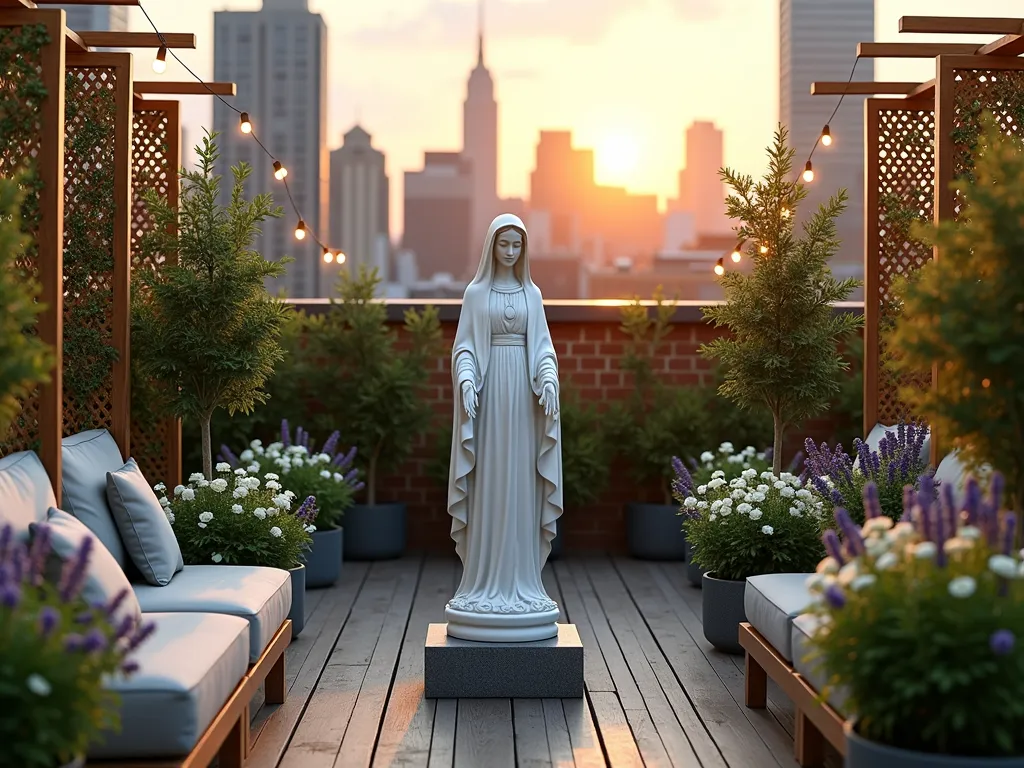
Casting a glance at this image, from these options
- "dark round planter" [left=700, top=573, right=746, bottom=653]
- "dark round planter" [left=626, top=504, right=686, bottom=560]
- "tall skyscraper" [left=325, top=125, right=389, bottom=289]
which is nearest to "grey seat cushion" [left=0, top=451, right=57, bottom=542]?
"dark round planter" [left=700, top=573, right=746, bottom=653]

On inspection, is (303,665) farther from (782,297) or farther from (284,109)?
(284,109)

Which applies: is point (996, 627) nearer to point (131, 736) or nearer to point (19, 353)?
point (131, 736)

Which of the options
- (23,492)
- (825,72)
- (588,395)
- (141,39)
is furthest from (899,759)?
(825,72)

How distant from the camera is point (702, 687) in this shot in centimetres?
527

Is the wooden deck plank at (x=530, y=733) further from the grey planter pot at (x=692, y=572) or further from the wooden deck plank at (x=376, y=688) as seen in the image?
the grey planter pot at (x=692, y=572)

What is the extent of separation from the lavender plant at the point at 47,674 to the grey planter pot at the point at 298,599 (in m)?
3.13

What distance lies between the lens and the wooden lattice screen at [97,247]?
561cm

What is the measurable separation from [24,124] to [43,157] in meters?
0.15

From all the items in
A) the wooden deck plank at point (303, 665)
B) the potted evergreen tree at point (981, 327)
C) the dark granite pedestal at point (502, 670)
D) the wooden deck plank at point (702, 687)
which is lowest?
the wooden deck plank at point (303, 665)

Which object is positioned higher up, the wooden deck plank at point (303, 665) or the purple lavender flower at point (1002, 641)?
the purple lavender flower at point (1002, 641)

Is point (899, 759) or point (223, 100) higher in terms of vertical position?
point (223, 100)

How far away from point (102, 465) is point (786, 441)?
18.0 feet

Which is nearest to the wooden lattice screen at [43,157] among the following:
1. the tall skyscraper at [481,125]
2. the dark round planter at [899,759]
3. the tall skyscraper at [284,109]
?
the dark round planter at [899,759]

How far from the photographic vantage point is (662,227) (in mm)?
67938
